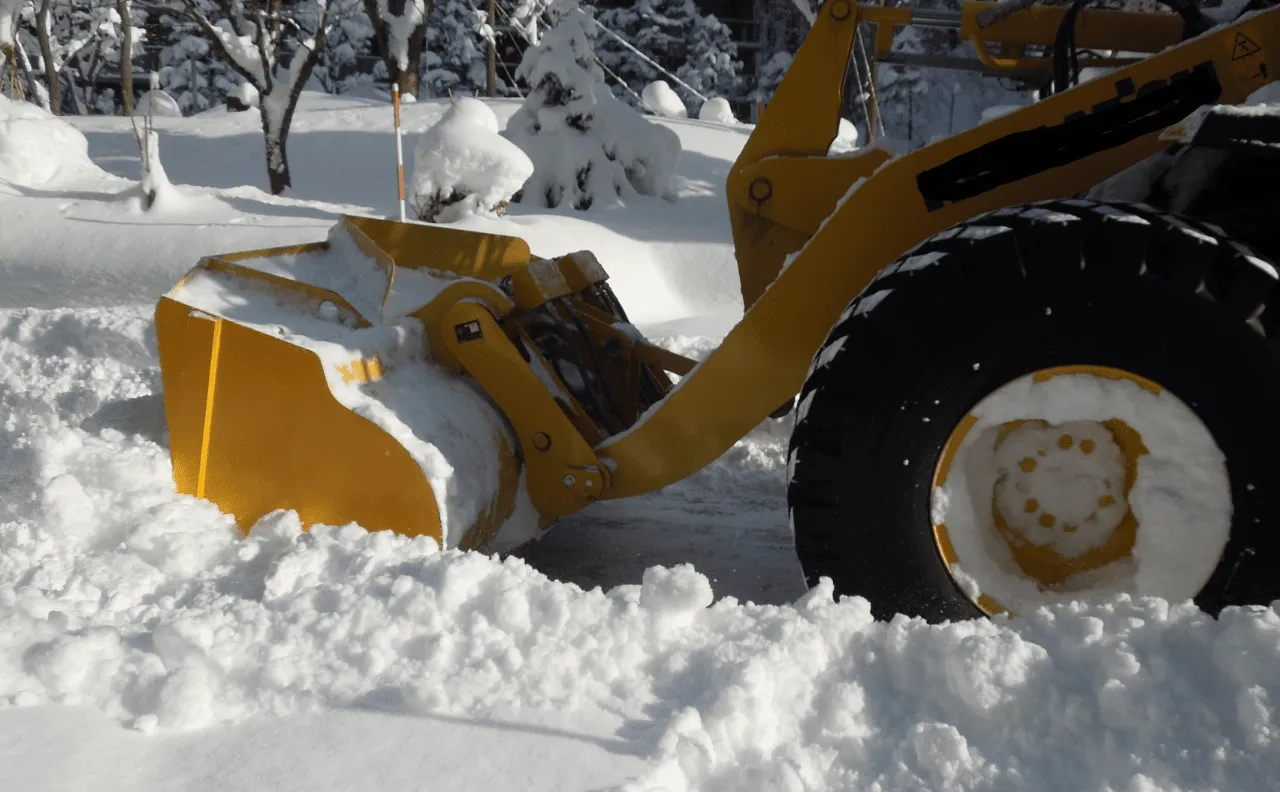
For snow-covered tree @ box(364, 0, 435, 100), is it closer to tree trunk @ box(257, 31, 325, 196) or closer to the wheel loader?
tree trunk @ box(257, 31, 325, 196)

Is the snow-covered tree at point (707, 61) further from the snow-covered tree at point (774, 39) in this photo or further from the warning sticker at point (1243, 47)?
the warning sticker at point (1243, 47)

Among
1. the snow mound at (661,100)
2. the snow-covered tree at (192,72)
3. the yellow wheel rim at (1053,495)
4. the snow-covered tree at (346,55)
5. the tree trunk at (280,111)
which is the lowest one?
the snow-covered tree at (192,72)

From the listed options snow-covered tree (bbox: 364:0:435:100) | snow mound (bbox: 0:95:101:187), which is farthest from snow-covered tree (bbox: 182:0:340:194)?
snow mound (bbox: 0:95:101:187)

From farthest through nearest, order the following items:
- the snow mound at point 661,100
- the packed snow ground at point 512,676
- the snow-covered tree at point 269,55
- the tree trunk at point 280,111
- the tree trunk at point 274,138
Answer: the snow mound at point 661,100 < the tree trunk at point 274,138 < the tree trunk at point 280,111 < the snow-covered tree at point 269,55 < the packed snow ground at point 512,676

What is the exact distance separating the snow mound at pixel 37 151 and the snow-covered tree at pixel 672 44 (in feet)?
62.0

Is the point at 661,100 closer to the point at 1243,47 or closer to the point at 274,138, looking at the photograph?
the point at 274,138

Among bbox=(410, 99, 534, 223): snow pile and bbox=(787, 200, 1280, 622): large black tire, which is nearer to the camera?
bbox=(787, 200, 1280, 622): large black tire

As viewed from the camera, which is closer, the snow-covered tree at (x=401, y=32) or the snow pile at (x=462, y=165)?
the snow pile at (x=462, y=165)

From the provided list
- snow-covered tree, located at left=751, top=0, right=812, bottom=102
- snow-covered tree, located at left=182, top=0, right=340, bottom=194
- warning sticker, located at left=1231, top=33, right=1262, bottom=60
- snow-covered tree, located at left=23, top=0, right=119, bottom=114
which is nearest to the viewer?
warning sticker, located at left=1231, top=33, right=1262, bottom=60

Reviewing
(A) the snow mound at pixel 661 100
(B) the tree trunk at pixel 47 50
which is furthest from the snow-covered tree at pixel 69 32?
(A) the snow mound at pixel 661 100

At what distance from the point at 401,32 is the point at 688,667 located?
636 inches

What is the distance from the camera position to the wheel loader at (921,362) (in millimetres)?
2066

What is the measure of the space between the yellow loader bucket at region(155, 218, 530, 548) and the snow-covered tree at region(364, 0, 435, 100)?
13879mm

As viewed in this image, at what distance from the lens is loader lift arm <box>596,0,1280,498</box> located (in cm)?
239
